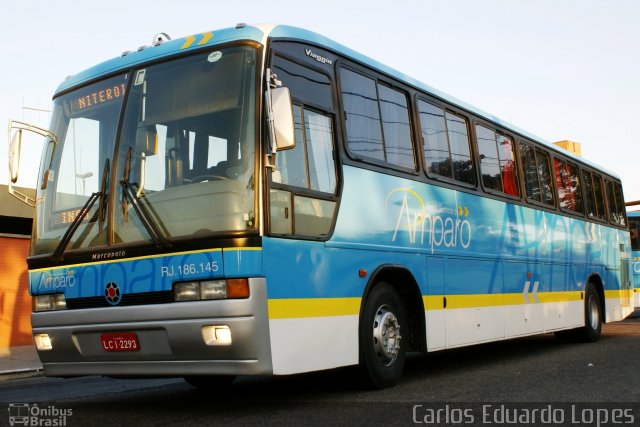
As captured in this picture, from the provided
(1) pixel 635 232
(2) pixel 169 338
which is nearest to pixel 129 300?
(2) pixel 169 338

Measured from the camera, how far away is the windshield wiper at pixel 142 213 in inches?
253

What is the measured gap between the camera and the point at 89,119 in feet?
24.4

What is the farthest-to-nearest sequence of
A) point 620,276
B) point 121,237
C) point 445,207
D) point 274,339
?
1. point 620,276
2. point 445,207
3. point 121,237
4. point 274,339

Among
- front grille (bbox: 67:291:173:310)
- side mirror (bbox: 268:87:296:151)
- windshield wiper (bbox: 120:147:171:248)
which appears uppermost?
side mirror (bbox: 268:87:296:151)

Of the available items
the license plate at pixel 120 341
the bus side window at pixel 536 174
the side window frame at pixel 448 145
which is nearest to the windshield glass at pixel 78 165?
the license plate at pixel 120 341

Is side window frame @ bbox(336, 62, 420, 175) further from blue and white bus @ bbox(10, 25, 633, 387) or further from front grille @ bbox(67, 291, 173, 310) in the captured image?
front grille @ bbox(67, 291, 173, 310)

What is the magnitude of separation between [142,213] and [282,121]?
1.44m

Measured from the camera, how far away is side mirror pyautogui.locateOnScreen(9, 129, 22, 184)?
7.43 metres

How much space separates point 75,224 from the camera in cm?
705

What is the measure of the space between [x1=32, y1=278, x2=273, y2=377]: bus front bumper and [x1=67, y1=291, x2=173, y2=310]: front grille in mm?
55

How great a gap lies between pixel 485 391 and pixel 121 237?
3779mm

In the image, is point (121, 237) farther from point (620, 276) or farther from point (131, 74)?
point (620, 276)

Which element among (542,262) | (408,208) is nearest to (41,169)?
(408,208)

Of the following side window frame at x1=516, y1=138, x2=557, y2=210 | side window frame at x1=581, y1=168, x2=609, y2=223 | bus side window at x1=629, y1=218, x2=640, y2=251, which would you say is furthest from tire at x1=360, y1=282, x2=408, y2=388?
bus side window at x1=629, y1=218, x2=640, y2=251
